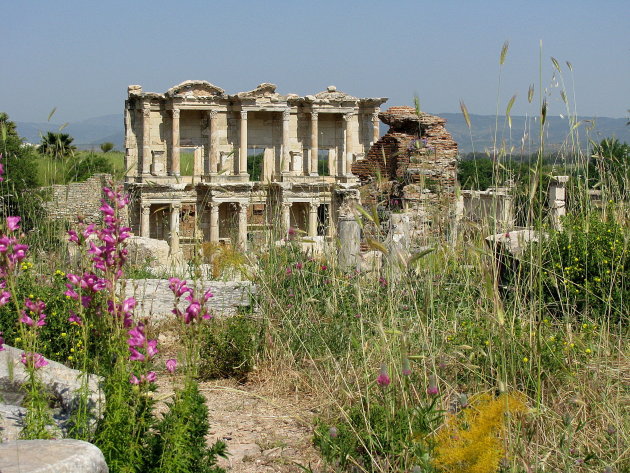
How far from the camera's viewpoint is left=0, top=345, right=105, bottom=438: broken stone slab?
3.31m

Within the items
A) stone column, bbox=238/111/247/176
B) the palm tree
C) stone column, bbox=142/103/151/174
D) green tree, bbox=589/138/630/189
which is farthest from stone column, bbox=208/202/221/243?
green tree, bbox=589/138/630/189

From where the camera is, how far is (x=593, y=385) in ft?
12.5

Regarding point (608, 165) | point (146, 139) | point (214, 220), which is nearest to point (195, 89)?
point (146, 139)

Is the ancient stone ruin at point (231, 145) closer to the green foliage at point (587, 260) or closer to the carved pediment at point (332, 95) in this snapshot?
the carved pediment at point (332, 95)

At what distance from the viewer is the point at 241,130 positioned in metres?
35.7

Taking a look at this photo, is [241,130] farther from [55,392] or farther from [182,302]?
[55,392]

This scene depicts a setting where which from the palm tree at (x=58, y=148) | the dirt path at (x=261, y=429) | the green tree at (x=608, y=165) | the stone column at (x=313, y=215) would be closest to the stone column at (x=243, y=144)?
the stone column at (x=313, y=215)

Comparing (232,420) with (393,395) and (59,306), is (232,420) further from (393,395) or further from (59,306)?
(59,306)

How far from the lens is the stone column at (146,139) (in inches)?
1369

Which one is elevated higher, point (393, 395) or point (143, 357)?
point (143, 357)

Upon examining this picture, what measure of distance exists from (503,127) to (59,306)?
3629 millimetres

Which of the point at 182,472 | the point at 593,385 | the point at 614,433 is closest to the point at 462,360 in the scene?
the point at 593,385

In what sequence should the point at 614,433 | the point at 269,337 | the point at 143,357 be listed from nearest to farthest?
1. the point at 143,357
2. the point at 614,433
3. the point at 269,337

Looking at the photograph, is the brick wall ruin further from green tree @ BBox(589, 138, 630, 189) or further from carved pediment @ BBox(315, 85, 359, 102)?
carved pediment @ BBox(315, 85, 359, 102)
